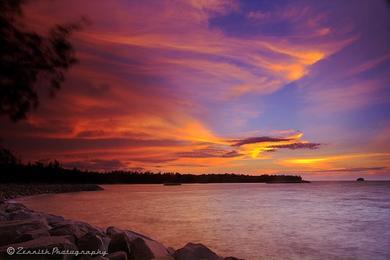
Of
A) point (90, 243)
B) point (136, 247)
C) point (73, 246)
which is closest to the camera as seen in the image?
point (73, 246)

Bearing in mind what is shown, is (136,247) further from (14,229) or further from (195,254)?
(14,229)

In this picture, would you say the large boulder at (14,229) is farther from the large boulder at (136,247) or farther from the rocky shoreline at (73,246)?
the large boulder at (136,247)

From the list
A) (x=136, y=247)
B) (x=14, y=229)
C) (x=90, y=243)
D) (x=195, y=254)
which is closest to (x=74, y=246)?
(x=90, y=243)

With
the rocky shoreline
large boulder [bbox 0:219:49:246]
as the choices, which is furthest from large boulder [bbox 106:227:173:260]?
large boulder [bbox 0:219:49:246]

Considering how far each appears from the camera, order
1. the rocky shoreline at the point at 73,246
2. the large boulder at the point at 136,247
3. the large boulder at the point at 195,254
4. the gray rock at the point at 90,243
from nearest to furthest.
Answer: the rocky shoreline at the point at 73,246 < the gray rock at the point at 90,243 < the large boulder at the point at 136,247 < the large boulder at the point at 195,254

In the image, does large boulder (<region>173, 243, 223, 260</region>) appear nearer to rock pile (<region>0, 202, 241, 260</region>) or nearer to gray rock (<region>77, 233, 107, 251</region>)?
rock pile (<region>0, 202, 241, 260</region>)

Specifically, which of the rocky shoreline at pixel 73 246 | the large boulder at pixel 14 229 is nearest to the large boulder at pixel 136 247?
the rocky shoreline at pixel 73 246

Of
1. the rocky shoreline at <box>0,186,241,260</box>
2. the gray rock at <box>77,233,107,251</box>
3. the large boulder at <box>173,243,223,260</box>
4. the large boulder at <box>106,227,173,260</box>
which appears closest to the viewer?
the rocky shoreline at <box>0,186,241,260</box>

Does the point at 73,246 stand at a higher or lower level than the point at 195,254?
higher

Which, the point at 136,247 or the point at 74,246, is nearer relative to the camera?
the point at 74,246

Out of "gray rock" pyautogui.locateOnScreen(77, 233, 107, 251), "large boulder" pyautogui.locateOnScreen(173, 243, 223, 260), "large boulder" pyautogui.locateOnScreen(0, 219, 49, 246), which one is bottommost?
"large boulder" pyautogui.locateOnScreen(173, 243, 223, 260)

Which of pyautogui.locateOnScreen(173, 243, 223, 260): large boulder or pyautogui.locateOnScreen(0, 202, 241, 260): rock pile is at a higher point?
pyautogui.locateOnScreen(0, 202, 241, 260): rock pile

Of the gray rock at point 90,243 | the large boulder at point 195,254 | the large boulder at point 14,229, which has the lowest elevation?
the large boulder at point 195,254

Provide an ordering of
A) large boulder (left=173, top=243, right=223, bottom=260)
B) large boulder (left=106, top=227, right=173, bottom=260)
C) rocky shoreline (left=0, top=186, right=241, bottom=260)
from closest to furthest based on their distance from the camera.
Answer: rocky shoreline (left=0, top=186, right=241, bottom=260)
large boulder (left=106, top=227, right=173, bottom=260)
large boulder (left=173, top=243, right=223, bottom=260)
